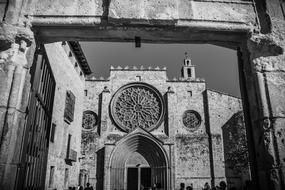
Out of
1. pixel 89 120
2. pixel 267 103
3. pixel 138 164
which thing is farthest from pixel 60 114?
pixel 138 164

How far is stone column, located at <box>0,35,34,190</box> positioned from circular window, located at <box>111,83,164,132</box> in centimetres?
1590

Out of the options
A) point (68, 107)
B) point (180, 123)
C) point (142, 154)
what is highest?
point (180, 123)

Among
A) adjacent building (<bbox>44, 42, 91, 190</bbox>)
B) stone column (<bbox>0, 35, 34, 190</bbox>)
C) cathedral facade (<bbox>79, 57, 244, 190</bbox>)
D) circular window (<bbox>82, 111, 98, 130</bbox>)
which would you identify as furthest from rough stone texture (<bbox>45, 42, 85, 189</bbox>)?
circular window (<bbox>82, 111, 98, 130</bbox>)

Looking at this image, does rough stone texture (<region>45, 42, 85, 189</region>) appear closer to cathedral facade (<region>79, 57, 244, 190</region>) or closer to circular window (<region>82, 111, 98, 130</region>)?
cathedral facade (<region>79, 57, 244, 190</region>)

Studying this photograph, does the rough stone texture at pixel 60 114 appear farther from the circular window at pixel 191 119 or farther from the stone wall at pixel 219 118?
the stone wall at pixel 219 118

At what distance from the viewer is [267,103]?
282 centimetres

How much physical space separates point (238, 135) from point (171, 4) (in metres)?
17.1

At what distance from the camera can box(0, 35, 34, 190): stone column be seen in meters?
2.50

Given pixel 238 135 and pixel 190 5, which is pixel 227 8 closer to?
pixel 190 5

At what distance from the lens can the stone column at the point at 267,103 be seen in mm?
2600

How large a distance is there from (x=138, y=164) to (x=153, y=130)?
2.89 meters

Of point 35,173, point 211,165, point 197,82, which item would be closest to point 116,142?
point 211,165

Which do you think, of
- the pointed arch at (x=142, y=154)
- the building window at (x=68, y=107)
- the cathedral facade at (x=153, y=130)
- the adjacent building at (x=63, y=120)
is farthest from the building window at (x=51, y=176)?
the pointed arch at (x=142, y=154)

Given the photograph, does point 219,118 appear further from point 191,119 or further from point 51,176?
point 51,176
